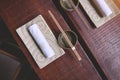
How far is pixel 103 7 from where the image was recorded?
1906 millimetres

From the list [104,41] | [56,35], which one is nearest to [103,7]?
[104,41]

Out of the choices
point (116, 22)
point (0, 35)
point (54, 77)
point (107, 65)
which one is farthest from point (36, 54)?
point (0, 35)

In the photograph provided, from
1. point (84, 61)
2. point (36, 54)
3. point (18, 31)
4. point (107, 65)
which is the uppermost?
point (18, 31)

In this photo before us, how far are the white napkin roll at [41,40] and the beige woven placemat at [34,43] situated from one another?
0.03 meters

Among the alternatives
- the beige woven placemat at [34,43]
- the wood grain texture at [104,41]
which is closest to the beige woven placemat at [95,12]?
the wood grain texture at [104,41]

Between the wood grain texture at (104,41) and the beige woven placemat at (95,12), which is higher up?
the beige woven placemat at (95,12)

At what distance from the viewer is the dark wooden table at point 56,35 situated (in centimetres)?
185

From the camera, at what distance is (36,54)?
6.15 ft

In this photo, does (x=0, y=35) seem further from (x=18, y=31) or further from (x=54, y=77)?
(x=54, y=77)

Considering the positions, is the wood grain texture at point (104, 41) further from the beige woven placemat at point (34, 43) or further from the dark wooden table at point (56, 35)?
the beige woven placemat at point (34, 43)

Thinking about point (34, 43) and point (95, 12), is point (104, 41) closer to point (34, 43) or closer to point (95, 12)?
point (95, 12)

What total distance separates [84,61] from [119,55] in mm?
258

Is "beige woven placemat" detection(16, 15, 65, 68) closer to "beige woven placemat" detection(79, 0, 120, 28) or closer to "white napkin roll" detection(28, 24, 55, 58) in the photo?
"white napkin roll" detection(28, 24, 55, 58)

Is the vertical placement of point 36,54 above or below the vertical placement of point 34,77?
above
